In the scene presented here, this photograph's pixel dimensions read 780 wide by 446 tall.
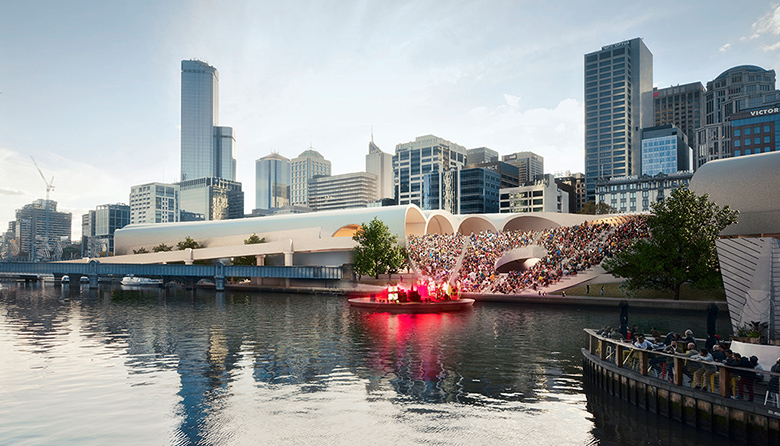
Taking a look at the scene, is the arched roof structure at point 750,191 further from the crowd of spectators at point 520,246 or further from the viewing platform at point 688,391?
the viewing platform at point 688,391

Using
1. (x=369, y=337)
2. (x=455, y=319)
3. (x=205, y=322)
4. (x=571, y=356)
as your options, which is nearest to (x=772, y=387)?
(x=571, y=356)

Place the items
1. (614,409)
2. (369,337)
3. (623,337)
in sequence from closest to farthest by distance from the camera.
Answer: (614,409), (623,337), (369,337)

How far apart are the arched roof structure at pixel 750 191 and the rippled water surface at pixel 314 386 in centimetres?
2046

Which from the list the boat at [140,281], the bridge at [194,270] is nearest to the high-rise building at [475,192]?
the boat at [140,281]

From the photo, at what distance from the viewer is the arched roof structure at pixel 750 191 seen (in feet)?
168

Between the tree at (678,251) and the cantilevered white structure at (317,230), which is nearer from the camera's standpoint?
the tree at (678,251)

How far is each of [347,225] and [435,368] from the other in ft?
225

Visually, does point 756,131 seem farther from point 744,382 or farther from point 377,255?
point 744,382

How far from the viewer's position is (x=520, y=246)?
6650cm

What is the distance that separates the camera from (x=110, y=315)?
150 feet

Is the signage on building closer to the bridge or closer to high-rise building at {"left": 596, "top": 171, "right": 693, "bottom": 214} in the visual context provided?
high-rise building at {"left": 596, "top": 171, "right": 693, "bottom": 214}

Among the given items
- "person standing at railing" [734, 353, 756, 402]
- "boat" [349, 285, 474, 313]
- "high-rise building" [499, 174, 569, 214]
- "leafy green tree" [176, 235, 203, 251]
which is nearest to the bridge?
"leafy green tree" [176, 235, 203, 251]

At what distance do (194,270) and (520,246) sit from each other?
4791cm

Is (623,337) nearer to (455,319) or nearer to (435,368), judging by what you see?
(435,368)
